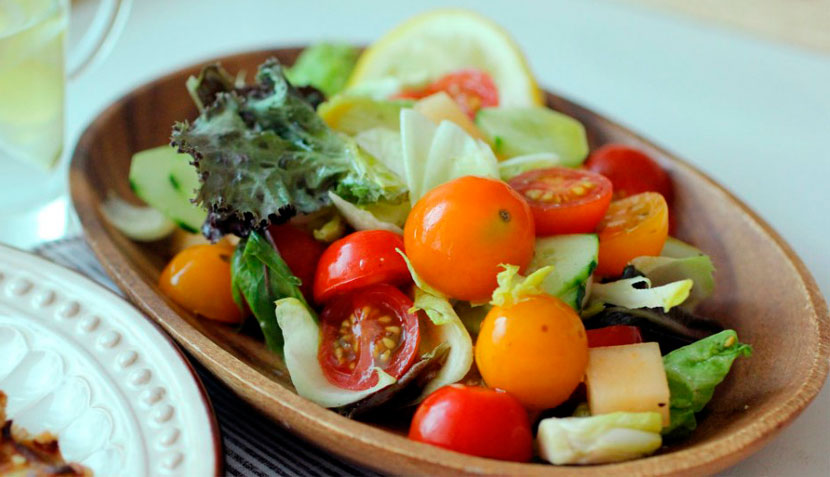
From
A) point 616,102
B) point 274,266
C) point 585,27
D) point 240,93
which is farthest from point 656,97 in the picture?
point 274,266

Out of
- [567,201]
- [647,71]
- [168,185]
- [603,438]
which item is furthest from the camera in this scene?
[647,71]

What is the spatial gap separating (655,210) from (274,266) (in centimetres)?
64

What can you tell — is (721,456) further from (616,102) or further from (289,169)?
(616,102)

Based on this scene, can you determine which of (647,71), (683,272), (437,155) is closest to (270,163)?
(437,155)

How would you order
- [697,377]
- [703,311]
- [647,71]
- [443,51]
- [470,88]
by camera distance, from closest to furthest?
[697,377]
[703,311]
[470,88]
[443,51]
[647,71]

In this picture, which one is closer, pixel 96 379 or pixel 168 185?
pixel 96 379

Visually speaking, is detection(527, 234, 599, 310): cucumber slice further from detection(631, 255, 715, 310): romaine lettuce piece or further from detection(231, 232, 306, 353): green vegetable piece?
detection(231, 232, 306, 353): green vegetable piece

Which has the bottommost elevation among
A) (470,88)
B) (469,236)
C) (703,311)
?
→ (703,311)

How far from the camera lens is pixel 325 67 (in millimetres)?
2084

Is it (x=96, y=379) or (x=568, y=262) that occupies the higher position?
(x=568, y=262)

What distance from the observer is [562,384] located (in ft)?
3.69

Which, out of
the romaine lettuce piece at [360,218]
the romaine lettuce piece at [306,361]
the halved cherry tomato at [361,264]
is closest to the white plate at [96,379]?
the romaine lettuce piece at [306,361]

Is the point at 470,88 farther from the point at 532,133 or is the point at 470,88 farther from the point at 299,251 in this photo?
the point at 299,251

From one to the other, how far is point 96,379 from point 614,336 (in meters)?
0.75
